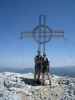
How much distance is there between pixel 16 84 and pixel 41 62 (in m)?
1.49

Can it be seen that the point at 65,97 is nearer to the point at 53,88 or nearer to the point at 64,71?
the point at 53,88

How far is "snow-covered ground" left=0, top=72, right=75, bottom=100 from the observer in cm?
984

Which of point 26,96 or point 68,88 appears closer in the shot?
point 26,96

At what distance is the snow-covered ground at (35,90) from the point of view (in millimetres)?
9844

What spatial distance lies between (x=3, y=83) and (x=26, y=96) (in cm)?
238

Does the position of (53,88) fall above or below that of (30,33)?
below

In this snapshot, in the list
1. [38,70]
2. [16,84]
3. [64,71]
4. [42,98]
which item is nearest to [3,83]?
[16,84]

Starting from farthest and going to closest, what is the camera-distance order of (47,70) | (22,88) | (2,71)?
(2,71) → (47,70) → (22,88)

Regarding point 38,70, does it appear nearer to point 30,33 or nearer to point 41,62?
point 41,62

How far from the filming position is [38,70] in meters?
11.7

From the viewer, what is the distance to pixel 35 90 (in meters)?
10.6

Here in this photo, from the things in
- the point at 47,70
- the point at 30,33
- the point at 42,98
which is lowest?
the point at 42,98

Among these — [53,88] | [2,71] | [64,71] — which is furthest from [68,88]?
[2,71]

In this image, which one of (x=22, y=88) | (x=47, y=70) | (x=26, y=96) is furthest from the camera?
(x=47, y=70)
